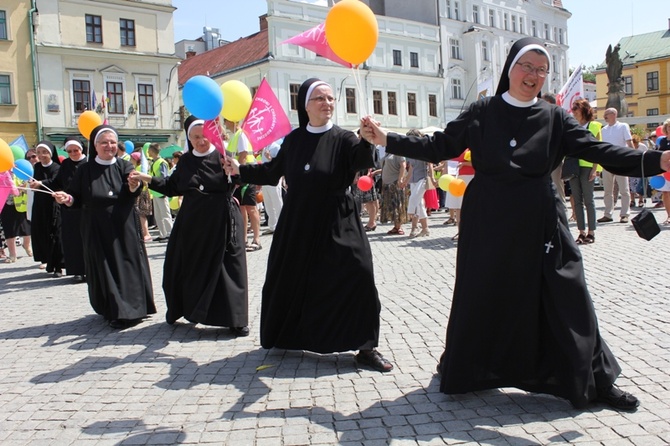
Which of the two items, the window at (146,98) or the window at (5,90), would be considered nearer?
the window at (5,90)

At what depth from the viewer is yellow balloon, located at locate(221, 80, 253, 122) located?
6.52m

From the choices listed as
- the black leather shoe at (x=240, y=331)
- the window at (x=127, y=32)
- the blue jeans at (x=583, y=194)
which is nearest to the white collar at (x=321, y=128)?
the black leather shoe at (x=240, y=331)

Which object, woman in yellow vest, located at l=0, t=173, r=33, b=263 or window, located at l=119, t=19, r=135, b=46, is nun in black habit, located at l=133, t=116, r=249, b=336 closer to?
woman in yellow vest, located at l=0, t=173, r=33, b=263

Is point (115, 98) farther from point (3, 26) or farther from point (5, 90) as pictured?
point (3, 26)

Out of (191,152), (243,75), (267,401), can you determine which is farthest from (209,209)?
(243,75)

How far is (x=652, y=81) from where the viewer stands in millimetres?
73812

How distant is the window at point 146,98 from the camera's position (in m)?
38.3

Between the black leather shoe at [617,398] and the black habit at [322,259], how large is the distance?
165 centimetres

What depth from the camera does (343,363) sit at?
5078 millimetres

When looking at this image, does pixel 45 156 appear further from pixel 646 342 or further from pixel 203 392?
pixel 646 342

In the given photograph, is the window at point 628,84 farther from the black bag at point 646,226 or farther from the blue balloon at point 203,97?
the black bag at point 646,226

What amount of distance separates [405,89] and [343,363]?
1780 inches

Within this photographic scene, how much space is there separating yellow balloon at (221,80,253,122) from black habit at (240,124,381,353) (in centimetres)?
167

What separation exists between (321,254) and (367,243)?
0.36 meters
